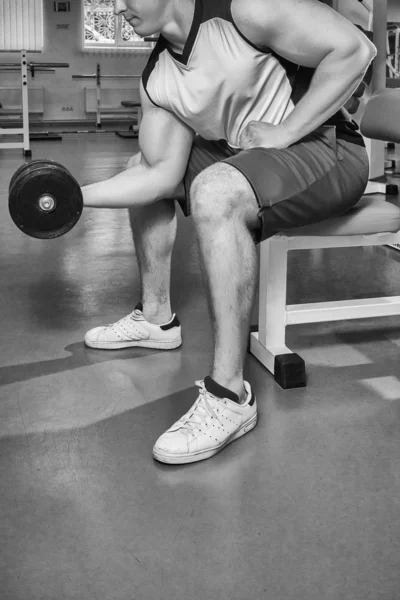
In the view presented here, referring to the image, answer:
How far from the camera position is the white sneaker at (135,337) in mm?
1966

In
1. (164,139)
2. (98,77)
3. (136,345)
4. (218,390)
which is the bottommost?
(136,345)

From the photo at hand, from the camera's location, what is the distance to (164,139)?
1.77 metres

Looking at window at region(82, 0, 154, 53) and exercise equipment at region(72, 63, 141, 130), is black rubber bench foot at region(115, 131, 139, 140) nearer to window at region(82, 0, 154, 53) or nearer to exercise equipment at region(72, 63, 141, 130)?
exercise equipment at region(72, 63, 141, 130)

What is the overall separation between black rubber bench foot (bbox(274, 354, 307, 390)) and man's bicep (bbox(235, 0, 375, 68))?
69 centimetres

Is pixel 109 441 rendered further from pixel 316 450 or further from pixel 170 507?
pixel 316 450

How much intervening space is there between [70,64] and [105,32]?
735mm

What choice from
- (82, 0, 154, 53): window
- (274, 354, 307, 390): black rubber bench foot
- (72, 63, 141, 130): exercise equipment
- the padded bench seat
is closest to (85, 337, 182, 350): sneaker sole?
(274, 354, 307, 390): black rubber bench foot

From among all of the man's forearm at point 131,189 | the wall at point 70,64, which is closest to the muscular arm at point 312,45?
the man's forearm at point 131,189

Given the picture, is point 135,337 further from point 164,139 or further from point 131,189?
point 164,139

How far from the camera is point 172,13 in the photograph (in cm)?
155

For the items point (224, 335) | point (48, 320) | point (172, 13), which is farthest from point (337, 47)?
point (48, 320)

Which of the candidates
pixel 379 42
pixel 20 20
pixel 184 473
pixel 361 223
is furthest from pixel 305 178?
pixel 20 20

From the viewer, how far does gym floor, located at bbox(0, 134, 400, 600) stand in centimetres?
103

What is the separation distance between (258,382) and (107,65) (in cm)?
1022
